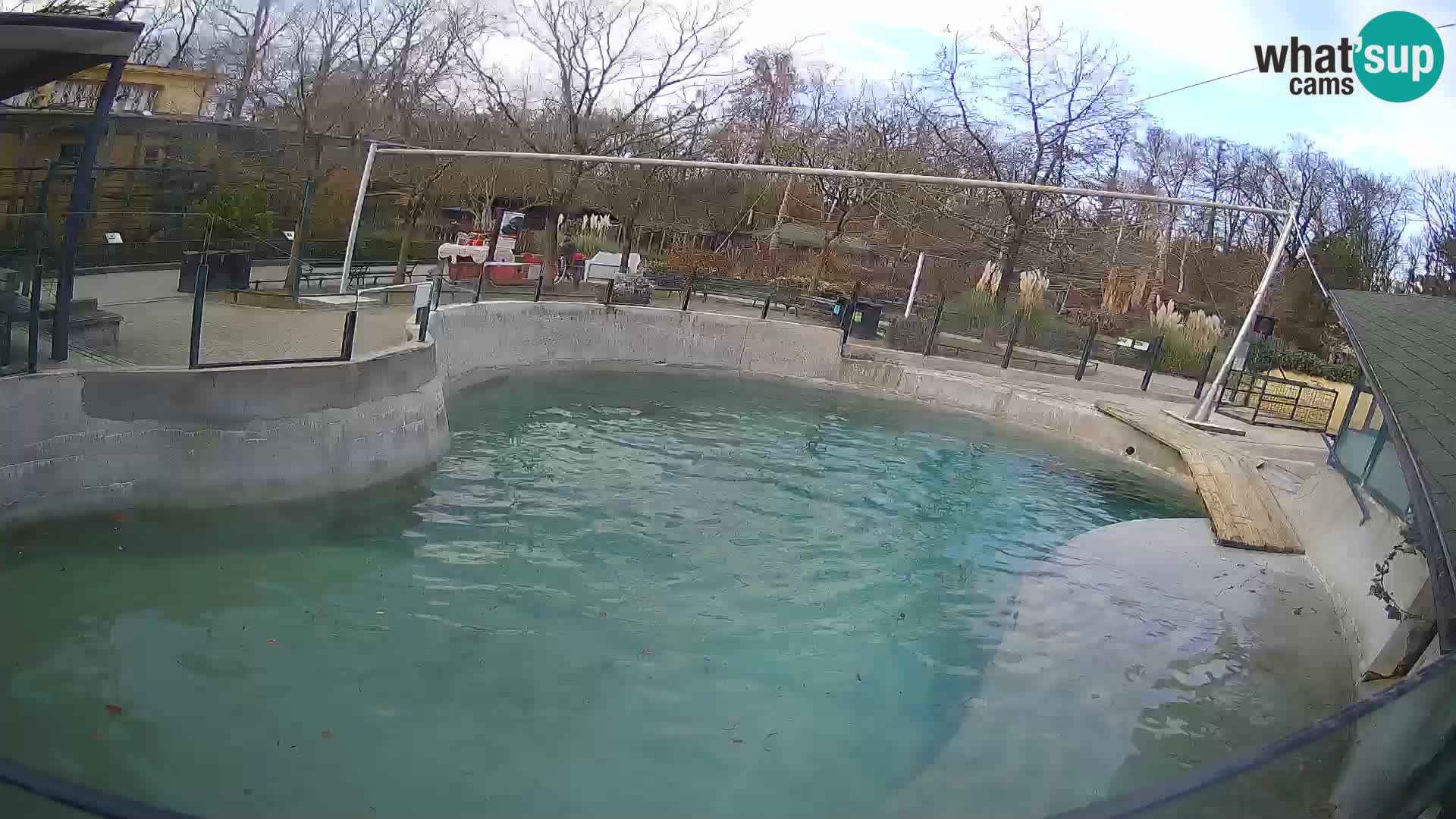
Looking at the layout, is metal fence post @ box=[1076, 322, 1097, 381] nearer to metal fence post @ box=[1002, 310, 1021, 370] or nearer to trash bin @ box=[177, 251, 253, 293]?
metal fence post @ box=[1002, 310, 1021, 370]

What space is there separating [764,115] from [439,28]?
19409 millimetres

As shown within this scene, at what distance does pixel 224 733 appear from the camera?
6.07 meters

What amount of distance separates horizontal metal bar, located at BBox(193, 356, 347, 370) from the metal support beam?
1070 millimetres

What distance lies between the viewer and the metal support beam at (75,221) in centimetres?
869

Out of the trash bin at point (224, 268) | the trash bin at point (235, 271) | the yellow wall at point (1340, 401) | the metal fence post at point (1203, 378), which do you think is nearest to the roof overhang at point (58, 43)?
the trash bin at point (224, 268)

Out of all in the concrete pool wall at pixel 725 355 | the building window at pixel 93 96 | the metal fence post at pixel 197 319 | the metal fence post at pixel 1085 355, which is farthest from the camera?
the metal fence post at pixel 1085 355

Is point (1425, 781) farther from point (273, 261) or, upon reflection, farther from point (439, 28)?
point (439, 28)

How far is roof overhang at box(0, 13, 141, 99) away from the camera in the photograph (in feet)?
25.4

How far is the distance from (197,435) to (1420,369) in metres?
9.87

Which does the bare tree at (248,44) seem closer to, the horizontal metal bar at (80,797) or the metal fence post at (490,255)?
the metal fence post at (490,255)

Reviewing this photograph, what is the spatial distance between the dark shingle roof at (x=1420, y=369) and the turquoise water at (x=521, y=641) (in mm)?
3288

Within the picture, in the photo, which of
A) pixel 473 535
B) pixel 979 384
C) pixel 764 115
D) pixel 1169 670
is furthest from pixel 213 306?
pixel 764 115

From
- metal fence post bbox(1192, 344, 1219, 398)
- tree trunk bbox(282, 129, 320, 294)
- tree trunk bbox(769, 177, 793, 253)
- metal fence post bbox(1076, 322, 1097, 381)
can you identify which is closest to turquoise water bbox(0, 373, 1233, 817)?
tree trunk bbox(282, 129, 320, 294)

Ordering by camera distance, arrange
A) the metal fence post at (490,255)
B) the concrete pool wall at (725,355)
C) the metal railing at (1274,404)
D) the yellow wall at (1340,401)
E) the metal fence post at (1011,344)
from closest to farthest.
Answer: the yellow wall at (1340,401)
the concrete pool wall at (725,355)
the metal fence post at (490,255)
the metal railing at (1274,404)
the metal fence post at (1011,344)
